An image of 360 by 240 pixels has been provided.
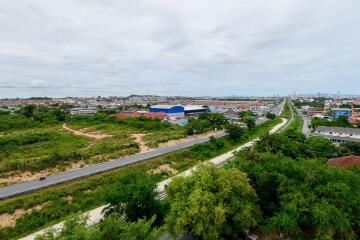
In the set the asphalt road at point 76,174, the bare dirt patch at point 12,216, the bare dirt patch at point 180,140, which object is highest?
the asphalt road at point 76,174

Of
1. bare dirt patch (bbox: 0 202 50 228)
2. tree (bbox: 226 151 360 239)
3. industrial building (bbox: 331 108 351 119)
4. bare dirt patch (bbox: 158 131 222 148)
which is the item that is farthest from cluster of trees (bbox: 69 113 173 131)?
industrial building (bbox: 331 108 351 119)

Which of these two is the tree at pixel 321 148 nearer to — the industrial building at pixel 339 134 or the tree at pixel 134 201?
the industrial building at pixel 339 134

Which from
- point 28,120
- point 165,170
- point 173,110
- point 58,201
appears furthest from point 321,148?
point 28,120

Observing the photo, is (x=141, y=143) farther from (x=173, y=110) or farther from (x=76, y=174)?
(x=173, y=110)

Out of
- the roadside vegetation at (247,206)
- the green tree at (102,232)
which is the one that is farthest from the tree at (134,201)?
the green tree at (102,232)

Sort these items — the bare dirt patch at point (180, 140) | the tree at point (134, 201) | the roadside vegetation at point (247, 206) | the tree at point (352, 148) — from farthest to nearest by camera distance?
the bare dirt patch at point (180, 140) < the tree at point (352, 148) < the tree at point (134, 201) < the roadside vegetation at point (247, 206)

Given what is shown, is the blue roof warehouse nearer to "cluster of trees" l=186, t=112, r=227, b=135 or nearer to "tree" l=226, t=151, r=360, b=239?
"cluster of trees" l=186, t=112, r=227, b=135

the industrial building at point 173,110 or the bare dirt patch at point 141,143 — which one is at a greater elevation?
the industrial building at point 173,110
